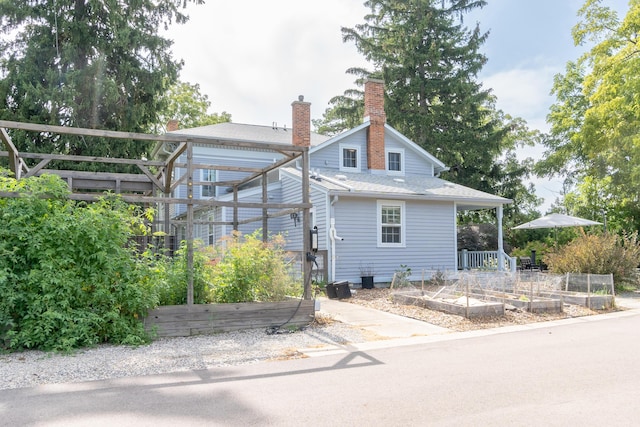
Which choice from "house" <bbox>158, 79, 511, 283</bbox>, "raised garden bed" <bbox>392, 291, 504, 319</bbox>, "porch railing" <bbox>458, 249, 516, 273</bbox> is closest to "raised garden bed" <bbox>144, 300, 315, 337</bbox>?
"raised garden bed" <bbox>392, 291, 504, 319</bbox>

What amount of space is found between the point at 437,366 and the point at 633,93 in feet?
68.3

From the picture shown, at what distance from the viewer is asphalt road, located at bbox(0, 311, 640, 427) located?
4199 millimetres

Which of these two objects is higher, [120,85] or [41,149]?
[120,85]

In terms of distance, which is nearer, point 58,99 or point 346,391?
point 346,391

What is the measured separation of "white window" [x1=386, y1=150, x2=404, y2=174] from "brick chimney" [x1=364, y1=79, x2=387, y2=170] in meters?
0.57

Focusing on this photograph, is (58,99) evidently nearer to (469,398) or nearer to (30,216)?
(30,216)

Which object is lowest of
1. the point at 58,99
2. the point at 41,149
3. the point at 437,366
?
the point at 437,366

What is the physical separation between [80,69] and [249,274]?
15107 millimetres

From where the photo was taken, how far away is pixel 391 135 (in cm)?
2025

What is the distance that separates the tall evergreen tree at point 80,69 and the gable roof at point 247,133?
270cm

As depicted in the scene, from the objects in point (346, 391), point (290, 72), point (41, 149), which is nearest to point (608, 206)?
point (290, 72)

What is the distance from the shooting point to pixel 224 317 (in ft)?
26.3

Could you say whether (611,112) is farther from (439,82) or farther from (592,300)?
(592,300)

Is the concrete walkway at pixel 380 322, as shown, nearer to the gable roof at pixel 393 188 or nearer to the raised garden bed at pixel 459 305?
the raised garden bed at pixel 459 305
